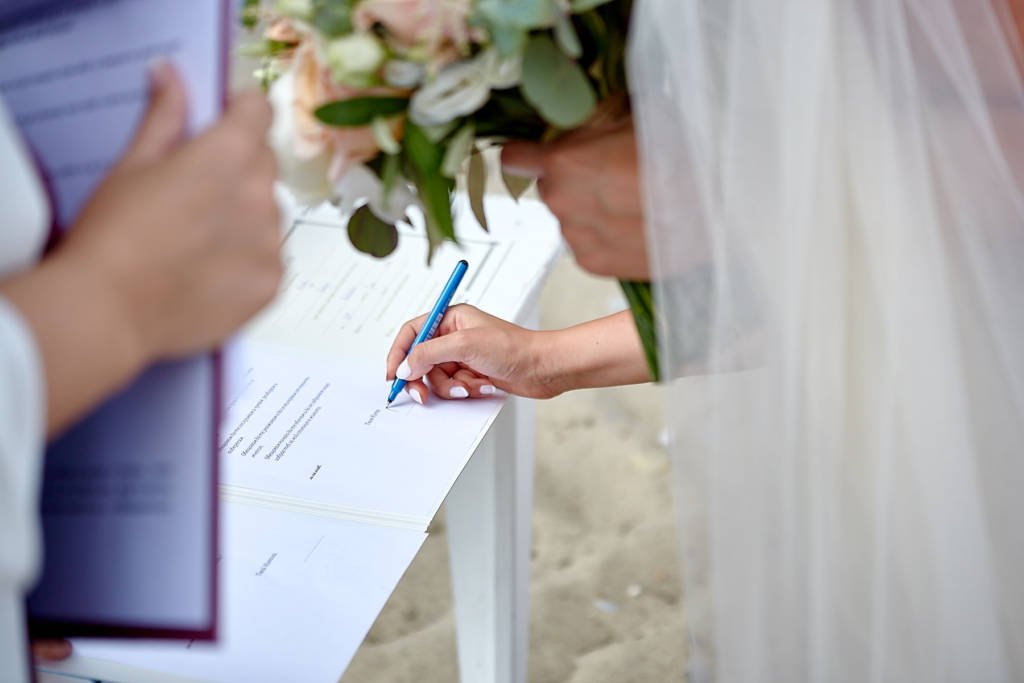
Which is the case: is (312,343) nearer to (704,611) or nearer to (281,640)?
(281,640)

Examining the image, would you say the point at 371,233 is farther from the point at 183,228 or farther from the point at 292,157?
the point at 183,228

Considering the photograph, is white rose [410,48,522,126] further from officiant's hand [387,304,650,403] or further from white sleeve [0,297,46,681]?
officiant's hand [387,304,650,403]

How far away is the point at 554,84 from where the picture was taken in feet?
2.22

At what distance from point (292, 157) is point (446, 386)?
1.37ft

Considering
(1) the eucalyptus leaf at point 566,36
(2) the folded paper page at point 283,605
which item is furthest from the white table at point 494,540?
(1) the eucalyptus leaf at point 566,36

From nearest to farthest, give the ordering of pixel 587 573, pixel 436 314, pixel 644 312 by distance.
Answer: pixel 644 312, pixel 436 314, pixel 587 573

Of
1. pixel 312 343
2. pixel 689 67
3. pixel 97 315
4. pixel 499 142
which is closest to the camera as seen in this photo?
pixel 97 315

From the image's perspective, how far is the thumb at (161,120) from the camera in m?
0.52

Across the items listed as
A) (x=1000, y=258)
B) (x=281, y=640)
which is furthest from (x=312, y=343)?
(x=1000, y=258)

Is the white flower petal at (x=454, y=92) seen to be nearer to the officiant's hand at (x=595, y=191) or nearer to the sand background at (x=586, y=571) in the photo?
the officiant's hand at (x=595, y=191)

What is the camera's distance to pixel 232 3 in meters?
0.55

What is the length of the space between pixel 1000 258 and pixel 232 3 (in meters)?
0.47

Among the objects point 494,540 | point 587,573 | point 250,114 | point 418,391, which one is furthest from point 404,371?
point 587,573

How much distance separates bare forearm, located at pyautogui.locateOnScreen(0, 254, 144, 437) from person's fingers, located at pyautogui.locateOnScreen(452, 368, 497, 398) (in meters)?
0.62
